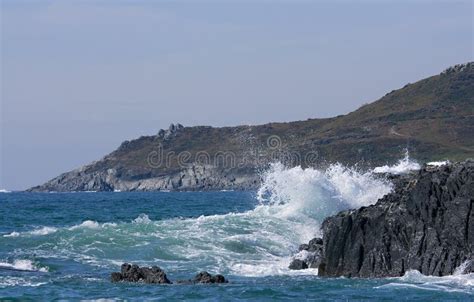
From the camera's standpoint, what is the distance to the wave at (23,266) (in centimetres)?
3681

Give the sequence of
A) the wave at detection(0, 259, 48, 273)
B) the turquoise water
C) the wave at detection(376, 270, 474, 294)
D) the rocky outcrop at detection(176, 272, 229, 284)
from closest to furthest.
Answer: the wave at detection(376, 270, 474, 294) < the turquoise water < the rocky outcrop at detection(176, 272, 229, 284) < the wave at detection(0, 259, 48, 273)

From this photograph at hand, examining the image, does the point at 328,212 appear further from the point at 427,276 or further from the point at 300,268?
the point at 427,276

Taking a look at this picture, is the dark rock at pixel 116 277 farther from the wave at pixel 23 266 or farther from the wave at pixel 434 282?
the wave at pixel 434 282

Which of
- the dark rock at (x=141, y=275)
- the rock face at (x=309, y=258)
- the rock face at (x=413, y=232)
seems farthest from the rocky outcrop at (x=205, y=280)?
the rock face at (x=309, y=258)

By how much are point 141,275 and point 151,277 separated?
39cm

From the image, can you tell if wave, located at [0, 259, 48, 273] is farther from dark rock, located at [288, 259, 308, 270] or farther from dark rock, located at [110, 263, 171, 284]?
dark rock, located at [288, 259, 308, 270]

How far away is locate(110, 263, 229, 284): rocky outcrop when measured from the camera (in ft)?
103

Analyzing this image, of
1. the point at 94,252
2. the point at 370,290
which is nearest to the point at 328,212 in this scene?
the point at 94,252

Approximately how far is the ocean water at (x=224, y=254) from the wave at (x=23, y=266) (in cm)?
3

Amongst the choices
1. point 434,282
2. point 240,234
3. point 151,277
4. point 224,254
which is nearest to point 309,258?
point 224,254

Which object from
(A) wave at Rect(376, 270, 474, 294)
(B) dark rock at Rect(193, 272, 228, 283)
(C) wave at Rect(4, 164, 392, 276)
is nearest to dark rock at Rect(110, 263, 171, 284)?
(B) dark rock at Rect(193, 272, 228, 283)

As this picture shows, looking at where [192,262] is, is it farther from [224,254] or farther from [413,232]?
[413,232]

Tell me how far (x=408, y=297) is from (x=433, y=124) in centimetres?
16466

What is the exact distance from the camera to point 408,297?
2767cm
